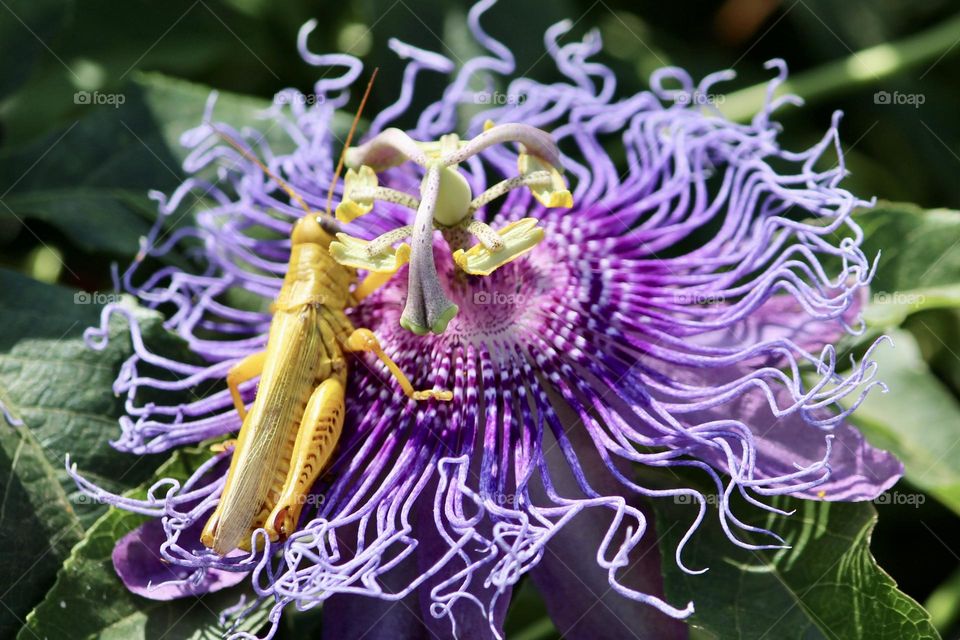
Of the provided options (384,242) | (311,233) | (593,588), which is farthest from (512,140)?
(593,588)

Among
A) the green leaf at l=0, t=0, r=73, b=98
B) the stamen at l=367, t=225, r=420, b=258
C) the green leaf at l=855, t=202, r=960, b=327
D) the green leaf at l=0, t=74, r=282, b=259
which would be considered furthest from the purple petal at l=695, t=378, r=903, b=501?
the green leaf at l=0, t=0, r=73, b=98

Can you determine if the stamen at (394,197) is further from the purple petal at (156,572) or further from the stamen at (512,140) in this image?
the purple petal at (156,572)

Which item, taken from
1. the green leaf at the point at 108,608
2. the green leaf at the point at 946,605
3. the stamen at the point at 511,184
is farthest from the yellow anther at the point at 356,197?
the green leaf at the point at 946,605

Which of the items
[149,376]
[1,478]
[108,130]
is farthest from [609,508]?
[108,130]

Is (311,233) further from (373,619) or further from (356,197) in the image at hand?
(373,619)

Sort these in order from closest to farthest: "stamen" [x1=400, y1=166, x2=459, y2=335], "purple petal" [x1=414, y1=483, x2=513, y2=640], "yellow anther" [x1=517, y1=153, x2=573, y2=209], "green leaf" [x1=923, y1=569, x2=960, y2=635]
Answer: "purple petal" [x1=414, y1=483, x2=513, y2=640], "stamen" [x1=400, y1=166, x2=459, y2=335], "yellow anther" [x1=517, y1=153, x2=573, y2=209], "green leaf" [x1=923, y1=569, x2=960, y2=635]

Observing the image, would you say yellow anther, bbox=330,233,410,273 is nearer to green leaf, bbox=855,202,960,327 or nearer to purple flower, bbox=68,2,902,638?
purple flower, bbox=68,2,902,638
